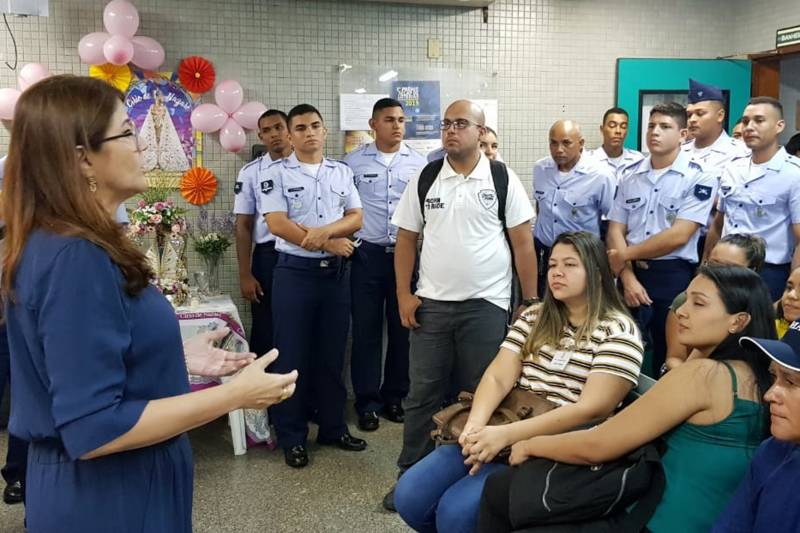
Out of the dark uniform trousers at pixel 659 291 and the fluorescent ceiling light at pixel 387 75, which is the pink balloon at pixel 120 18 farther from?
the dark uniform trousers at pixel 659 291

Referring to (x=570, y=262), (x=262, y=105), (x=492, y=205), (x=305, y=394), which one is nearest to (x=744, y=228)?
(x=492, y=205)

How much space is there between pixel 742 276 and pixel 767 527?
0.67 metres

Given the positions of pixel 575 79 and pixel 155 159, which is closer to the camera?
pixel 155 159

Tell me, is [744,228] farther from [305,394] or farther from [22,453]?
[22,453]

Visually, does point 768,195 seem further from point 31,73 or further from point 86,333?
point 31,73

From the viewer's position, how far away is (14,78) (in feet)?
12.8

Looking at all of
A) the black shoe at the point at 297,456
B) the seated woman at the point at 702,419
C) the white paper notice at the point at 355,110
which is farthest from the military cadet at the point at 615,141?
the seated woman at the point at 702,419

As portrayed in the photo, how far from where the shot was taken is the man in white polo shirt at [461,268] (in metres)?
2.79

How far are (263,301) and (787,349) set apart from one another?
119 inches

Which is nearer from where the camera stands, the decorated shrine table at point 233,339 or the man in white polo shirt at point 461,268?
the man in white polo shirt at point 461,268

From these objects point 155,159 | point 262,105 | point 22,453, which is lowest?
point 22,453

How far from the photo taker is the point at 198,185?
4164 mm

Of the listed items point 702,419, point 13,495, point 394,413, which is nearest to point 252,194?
point 394,413

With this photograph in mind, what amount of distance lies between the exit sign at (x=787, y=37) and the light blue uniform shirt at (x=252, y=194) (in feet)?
11.3
